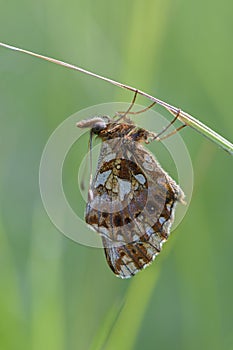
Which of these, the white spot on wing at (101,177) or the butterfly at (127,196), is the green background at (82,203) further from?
the white spot on wing at (101,177)

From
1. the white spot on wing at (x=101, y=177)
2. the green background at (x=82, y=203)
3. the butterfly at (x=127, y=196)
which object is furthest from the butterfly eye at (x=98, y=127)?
the green background at (x=82, y=203)

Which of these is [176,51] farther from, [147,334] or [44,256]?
[44,256]

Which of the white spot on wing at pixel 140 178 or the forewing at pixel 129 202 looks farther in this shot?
the white spot on wing at pixel 140 178

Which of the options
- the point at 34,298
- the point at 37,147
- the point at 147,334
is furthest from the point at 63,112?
the point at 34,298

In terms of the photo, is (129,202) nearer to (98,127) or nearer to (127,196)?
(127,196)

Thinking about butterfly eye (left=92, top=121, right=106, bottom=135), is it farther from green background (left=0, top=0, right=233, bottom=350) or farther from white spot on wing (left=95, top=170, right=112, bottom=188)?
green background (left=0, top=0, right=233, bottom=350)

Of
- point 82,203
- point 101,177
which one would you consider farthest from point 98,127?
point 82,203
